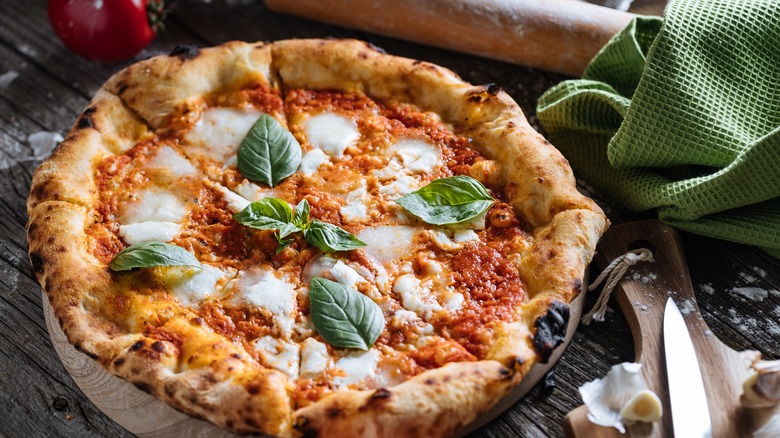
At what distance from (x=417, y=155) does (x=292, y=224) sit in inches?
28.1

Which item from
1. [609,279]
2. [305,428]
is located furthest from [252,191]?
[609,279]

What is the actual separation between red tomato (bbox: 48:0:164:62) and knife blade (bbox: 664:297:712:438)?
3.30 m

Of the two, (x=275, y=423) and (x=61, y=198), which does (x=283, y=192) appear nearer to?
(x=61, y=198)

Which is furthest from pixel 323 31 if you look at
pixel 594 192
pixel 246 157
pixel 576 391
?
pixel 576 391

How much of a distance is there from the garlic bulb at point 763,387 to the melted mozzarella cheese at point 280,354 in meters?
1.62

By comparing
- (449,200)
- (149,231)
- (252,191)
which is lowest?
(149,231)

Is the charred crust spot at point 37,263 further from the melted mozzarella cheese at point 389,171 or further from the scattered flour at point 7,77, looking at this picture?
the scattered flour at point 7,77

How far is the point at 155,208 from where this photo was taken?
3.58 meters

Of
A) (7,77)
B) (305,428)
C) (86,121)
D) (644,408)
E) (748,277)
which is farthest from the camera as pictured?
(7,77)

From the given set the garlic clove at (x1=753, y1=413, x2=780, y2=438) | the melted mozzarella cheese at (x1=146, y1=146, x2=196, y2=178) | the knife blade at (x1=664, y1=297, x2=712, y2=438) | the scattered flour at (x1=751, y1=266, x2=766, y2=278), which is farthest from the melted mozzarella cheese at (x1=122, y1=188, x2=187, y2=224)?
the scattered flour at (x1=751, y1=266, x2=766, y2=278)

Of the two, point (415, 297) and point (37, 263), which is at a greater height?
point (415, 297)

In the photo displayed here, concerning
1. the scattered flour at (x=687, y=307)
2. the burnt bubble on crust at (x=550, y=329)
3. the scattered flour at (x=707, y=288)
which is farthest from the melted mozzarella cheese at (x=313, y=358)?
the scattered flour at (x=707, y=288)

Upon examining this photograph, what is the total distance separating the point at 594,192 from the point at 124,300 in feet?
7.29

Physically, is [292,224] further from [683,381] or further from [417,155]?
[683,381]
